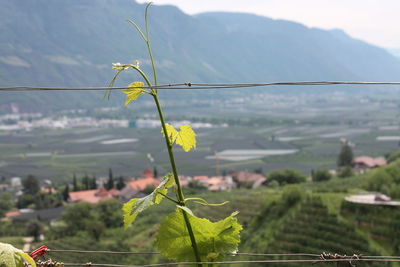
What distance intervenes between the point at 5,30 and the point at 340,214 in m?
171

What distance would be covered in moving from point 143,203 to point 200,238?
235 millimetres

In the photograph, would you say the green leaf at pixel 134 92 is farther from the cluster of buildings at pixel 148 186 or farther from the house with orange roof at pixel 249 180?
the house with orange roof at pixel 249 180

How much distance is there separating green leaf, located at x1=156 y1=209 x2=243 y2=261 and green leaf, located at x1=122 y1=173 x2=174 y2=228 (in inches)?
3.3

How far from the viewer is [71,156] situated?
78500 mm

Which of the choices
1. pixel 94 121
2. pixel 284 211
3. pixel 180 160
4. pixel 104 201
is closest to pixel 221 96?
pixel 94 121

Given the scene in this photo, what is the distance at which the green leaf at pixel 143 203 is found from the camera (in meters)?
1.47

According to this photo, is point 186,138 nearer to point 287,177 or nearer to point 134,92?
point 134,92

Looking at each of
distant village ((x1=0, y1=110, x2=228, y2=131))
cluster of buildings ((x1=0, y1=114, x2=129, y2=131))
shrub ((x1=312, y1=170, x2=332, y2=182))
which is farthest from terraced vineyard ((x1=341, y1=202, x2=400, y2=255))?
cluster of buildings ((x1=0, y1=114, x2=129, y2=131))

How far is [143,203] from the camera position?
58.2 inches

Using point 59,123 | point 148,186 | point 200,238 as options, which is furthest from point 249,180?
point 59,123

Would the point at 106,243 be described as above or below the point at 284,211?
below

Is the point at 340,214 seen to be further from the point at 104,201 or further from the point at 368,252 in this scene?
the point at 104,201

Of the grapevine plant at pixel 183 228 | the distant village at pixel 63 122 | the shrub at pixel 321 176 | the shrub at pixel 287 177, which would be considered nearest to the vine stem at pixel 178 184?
the grapevine plant at pixel 183 228

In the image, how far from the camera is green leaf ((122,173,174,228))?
1.47 m
